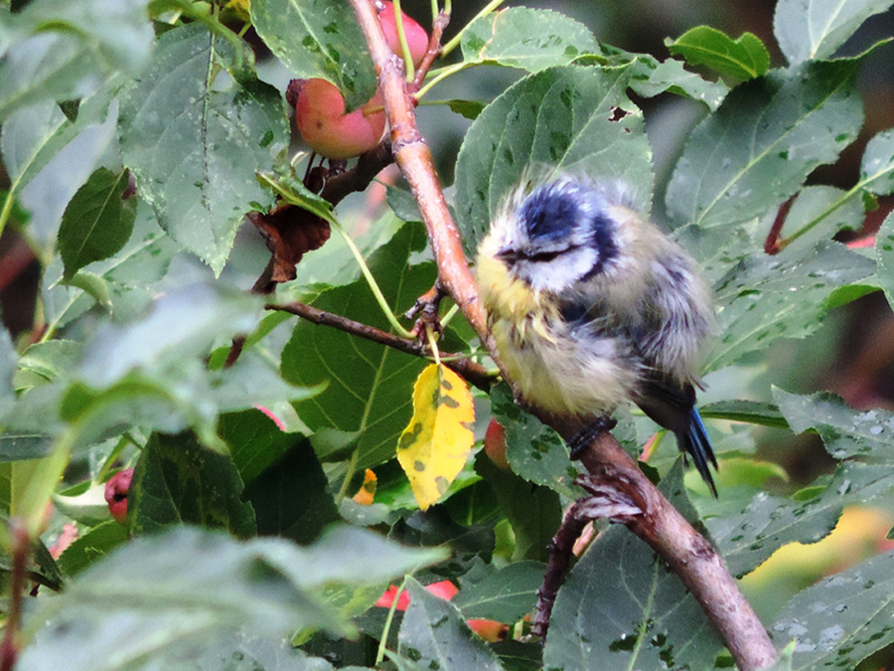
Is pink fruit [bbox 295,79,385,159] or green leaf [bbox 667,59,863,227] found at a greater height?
pink fruit [bbox 295,79,385,159]

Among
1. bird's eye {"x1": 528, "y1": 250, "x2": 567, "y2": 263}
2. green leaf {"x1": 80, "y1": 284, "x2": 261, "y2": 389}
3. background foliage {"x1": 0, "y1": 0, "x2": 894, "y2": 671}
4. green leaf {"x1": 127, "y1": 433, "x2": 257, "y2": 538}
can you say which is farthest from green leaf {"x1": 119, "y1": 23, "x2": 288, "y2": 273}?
bird's eye {"x1": 528, "y1": 250, "x2": 567, "y2": 263}

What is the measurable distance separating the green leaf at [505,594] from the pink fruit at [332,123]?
331 mm

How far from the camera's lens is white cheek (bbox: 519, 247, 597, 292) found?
1017mm

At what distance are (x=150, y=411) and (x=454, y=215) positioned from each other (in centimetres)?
49

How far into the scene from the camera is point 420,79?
71cm

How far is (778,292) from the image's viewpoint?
73 centimetres

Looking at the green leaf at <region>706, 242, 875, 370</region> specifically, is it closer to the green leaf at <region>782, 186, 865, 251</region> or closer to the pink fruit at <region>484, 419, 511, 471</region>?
the green leaf at <region>782, 186, 865, 251</region>

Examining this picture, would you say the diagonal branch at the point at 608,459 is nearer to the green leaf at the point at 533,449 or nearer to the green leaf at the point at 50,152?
the green leaf at the point at 533,449

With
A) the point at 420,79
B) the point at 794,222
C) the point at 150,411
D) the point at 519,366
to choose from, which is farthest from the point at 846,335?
the point at 150,411

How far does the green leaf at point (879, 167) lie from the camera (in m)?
0.88

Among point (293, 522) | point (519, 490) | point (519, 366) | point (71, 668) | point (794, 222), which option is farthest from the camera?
point (794, 222)

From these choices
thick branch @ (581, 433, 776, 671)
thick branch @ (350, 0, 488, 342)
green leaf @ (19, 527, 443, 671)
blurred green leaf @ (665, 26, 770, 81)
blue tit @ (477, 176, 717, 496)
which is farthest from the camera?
blue tit @ (477, 176, 717, 496)

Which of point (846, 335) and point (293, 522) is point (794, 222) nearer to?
point (293, 522)

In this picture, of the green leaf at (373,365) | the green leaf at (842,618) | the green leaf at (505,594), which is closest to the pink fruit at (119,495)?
the green leaf at (373,365)
